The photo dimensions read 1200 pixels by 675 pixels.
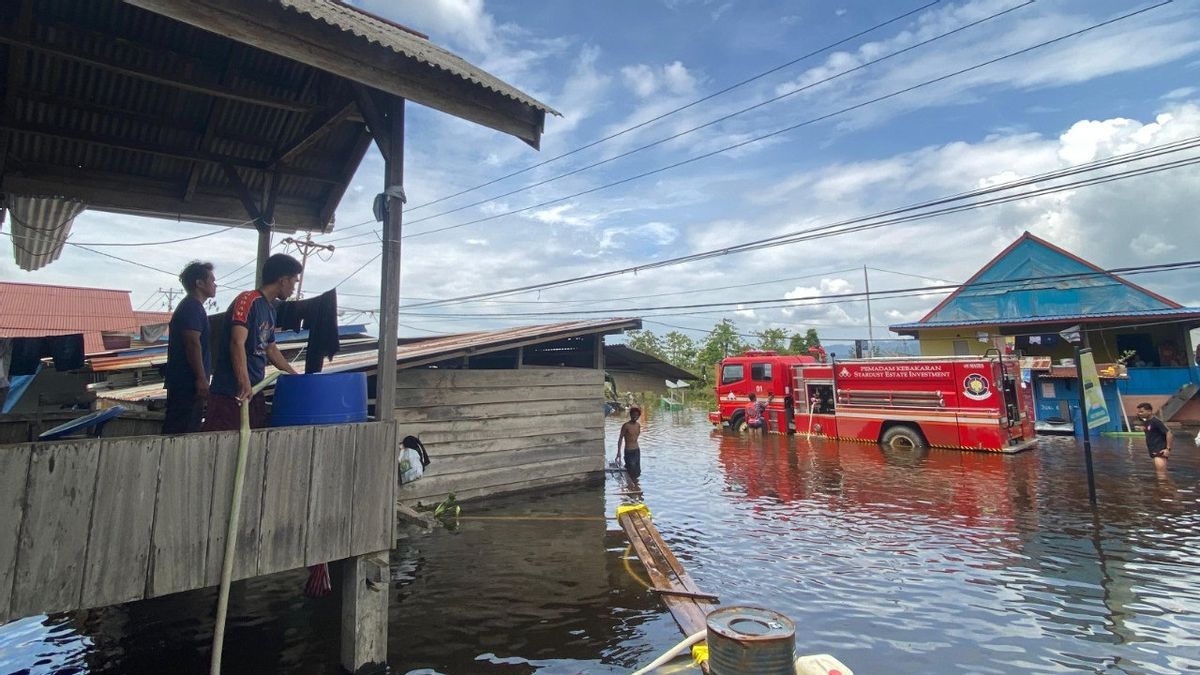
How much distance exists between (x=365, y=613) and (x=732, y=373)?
18.8 meters

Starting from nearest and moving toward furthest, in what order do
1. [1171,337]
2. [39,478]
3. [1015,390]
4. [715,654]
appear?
[715,654] < [39,478] < [1015,390] < [1171,337]

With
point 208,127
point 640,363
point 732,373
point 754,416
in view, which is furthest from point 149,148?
point 732,373

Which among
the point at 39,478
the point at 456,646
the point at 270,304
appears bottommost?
the point at 456,646

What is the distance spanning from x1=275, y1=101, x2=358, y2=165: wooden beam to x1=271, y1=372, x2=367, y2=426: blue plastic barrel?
3057mm

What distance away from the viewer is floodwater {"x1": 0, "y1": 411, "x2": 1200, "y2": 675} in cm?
452

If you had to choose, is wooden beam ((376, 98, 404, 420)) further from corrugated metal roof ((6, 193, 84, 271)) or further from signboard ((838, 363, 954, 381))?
signboard ((838, 363, 954, 381))

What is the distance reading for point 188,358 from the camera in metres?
4.24

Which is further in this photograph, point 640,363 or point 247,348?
point 640,363

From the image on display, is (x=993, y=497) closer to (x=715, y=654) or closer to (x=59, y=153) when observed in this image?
(x=715, y=654)

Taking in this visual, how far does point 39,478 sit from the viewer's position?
9.82 feet

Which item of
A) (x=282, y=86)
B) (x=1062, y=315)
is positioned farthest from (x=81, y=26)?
(x=1062, y=315)

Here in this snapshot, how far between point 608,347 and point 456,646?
8069 mm

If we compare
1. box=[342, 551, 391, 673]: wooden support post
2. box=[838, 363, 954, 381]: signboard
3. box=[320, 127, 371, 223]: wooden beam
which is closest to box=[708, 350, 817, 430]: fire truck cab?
box=[838, 363, 954, 381]: signboard

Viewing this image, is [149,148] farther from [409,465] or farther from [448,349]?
[409,465]
